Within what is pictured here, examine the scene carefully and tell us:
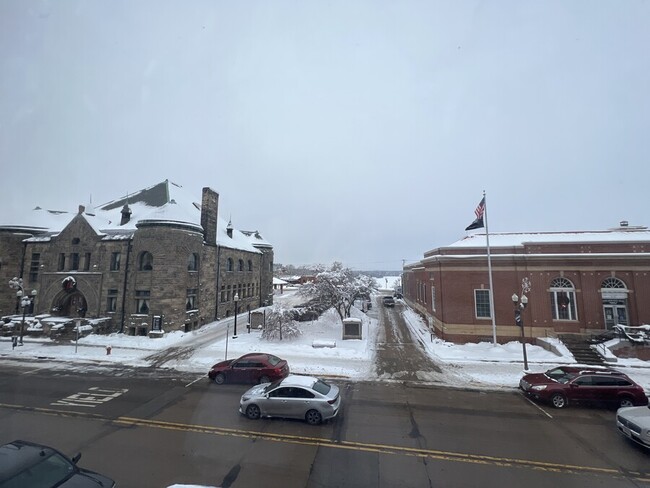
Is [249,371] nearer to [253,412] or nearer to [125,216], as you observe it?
[253,412]

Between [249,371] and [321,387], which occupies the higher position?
[321,387]

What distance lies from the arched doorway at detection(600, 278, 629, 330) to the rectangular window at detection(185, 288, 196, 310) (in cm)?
3274

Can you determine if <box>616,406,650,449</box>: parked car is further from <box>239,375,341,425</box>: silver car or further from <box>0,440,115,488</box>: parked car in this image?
<box>0,440,115,488</box>: parked car

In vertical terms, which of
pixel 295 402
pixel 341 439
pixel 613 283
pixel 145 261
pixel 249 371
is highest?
pixel 145 261

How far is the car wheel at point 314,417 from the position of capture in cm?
1083

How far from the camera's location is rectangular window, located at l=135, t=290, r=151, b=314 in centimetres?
2684

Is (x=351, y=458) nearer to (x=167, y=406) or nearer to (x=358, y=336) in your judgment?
(x=167, y=406)

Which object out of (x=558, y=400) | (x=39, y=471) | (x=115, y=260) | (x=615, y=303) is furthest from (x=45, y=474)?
(x=615, y=303)

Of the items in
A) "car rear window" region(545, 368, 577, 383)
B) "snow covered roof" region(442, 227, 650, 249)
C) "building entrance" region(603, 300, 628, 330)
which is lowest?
"car rear window" region(545, 368, 577, 383)

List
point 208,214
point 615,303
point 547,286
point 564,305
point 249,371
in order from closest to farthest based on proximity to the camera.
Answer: point 249,371
point 615,303
point 564,305
point 547,286
point 208,214

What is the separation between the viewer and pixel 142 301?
88.6 ft

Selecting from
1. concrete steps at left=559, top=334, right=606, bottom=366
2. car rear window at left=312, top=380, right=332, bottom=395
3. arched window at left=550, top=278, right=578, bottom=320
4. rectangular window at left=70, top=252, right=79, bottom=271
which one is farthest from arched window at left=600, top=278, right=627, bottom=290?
rectangular window at left=70, top=252, right=79, bottom=271

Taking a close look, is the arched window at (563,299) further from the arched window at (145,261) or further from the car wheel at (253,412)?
the arched window at (145,261)

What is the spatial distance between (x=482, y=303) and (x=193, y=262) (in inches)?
991
